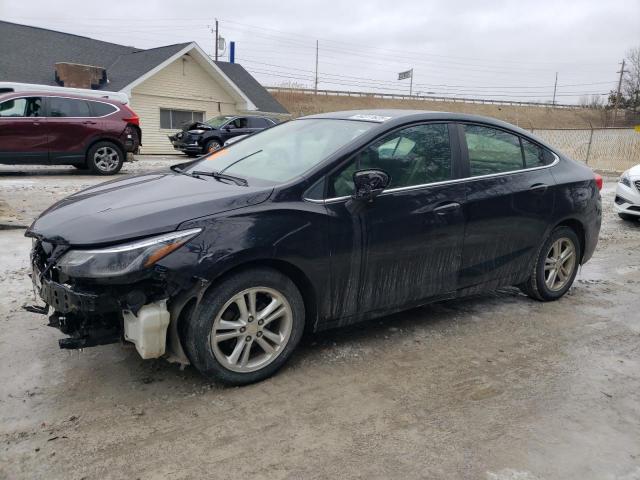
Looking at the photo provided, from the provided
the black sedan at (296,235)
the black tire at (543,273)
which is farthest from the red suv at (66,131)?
the black tire at (543,273)

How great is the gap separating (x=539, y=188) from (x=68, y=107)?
10.8 metres

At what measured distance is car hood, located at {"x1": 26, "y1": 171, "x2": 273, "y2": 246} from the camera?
9.67ft

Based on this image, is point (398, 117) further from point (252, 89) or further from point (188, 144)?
point (252, 89)

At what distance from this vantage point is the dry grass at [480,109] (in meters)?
53.2

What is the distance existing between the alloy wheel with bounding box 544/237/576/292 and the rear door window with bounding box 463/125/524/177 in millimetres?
866

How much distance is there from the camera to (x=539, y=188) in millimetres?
4617

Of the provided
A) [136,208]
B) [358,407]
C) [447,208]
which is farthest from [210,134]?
[358,407]

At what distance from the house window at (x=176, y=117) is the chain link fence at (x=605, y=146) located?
15028 mm

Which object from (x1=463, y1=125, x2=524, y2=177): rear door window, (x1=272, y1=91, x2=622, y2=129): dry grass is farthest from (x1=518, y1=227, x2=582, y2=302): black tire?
(x1=272, y1=91, x2=622, y2=129): dry grass

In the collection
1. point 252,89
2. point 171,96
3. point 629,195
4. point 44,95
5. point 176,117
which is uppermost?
point 252,89

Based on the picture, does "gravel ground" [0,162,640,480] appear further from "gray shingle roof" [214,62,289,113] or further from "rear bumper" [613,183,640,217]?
"gray shingle roof" [214,62,289,113]

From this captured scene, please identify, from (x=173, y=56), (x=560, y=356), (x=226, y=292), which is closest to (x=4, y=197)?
(x=226, y=292)

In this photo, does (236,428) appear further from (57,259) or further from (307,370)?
(57,259)

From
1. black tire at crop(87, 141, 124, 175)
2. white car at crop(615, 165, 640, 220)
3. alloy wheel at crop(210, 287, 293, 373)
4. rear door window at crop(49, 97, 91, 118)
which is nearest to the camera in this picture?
alloy wheel at crop(210, 287, 293, 373)
